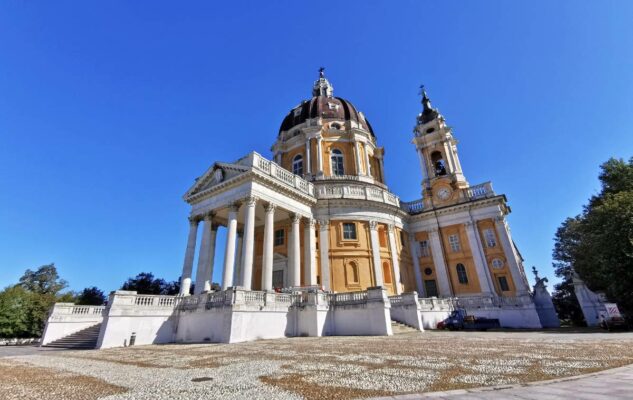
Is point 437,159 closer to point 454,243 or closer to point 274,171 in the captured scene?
point 454,243

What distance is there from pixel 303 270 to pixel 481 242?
1589cm

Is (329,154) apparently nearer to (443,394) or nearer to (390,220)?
(390,220)

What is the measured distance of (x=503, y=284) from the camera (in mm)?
24703

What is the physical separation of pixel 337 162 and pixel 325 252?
11.6 metres

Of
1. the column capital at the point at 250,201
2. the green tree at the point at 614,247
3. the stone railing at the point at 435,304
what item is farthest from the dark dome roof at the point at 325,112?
the green tree at the point at 614,247

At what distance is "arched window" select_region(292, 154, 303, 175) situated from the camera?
31663mm

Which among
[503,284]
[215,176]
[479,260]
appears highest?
[215,176]

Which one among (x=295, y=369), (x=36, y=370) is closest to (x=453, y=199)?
(x=295, y=369)

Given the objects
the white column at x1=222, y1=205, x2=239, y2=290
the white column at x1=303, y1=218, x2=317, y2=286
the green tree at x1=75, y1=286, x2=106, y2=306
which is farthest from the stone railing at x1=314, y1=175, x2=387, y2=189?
the green tree at x1=75, y1=286, x2=106, y2=306

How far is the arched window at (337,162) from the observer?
3123 cm

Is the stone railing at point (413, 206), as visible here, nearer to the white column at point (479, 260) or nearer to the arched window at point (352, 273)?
the white column at point (479, 260)

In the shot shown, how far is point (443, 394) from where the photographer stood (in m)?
3.65

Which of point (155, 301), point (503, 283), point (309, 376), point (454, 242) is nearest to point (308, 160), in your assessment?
point (454, 242)

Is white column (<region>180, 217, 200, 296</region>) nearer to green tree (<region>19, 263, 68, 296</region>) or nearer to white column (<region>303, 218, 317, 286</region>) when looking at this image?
white column (<region>303, 218, 317, 286</region>)
